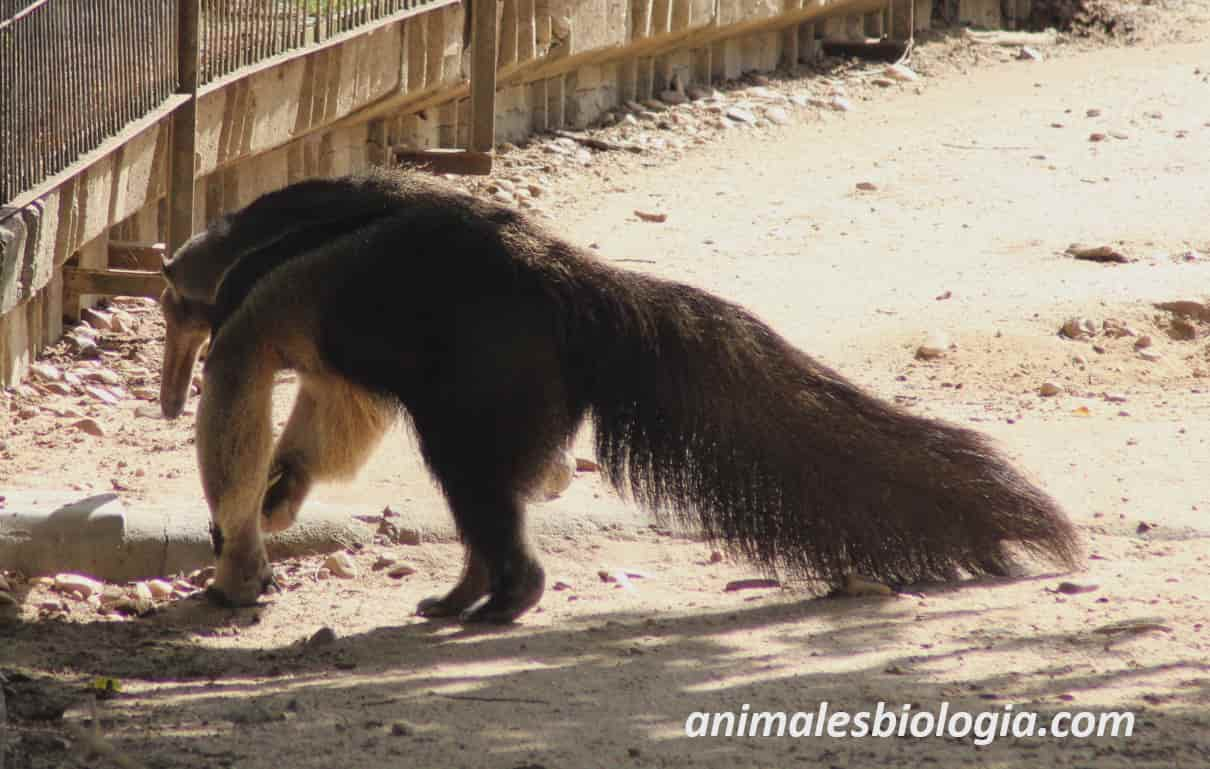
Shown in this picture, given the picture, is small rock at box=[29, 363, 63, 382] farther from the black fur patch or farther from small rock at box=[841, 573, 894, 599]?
small rock at box=[841, 573, 894, 599]

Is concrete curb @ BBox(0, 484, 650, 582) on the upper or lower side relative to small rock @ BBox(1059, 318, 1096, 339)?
lower

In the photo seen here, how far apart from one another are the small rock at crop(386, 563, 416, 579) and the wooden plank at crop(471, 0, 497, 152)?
16.8 feet

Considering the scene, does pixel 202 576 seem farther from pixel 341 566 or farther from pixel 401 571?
pixel 401 571

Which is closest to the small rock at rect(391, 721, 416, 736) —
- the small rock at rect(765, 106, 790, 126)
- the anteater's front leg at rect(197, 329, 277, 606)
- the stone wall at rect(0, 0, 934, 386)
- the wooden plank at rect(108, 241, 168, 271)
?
the anteater's front leg at rect(197, 329, 277, 606)

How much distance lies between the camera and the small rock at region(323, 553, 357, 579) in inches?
240

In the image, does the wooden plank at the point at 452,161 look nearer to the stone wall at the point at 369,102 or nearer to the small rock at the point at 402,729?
the stone wall at the point at 369,102

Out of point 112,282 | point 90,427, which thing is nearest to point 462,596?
point 90,427

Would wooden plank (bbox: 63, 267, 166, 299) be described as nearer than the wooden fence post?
Yes

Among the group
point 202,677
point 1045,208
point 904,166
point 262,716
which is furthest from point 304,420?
point 904,166

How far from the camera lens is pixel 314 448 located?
609 cm

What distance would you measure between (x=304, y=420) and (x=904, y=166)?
7982mm

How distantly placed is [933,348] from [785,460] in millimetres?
3405

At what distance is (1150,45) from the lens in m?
18.5

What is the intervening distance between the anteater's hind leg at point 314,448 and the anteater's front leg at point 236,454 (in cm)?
30
